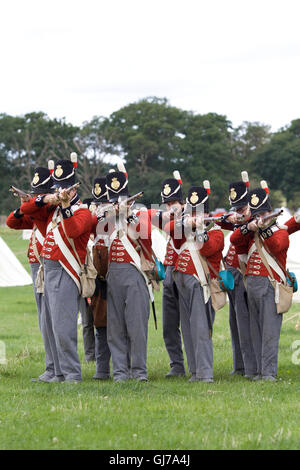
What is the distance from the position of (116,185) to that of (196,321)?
5.81 feet

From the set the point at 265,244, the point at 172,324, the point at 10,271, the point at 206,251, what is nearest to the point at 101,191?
the point at 206,251

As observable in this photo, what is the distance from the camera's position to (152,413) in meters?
7.04

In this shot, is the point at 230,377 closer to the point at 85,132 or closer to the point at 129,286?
the point at 129,286

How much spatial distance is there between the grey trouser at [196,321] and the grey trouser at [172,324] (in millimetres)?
368

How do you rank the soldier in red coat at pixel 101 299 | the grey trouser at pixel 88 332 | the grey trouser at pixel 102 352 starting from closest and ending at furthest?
the soldier in red coat at pixel 101 299 < the grey trouser at pixel 102 352 < the grey trouser at pixel 88 332

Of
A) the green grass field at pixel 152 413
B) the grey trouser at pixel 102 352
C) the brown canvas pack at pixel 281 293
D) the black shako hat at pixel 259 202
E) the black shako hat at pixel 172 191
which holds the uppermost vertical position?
the black shako hat at pixel 172 191

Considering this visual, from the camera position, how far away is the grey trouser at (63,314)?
8852 millimetres

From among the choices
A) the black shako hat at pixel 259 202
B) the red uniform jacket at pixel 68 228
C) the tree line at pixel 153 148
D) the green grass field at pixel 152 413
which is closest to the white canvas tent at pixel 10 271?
the green grass field at pixel 152 413

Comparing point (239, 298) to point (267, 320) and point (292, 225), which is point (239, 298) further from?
point (292, 225)

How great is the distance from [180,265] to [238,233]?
0.76 meters

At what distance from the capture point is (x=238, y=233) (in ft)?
30.4

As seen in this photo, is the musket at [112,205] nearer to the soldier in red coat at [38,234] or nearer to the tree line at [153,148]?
the soldier in red coat at [38,234]

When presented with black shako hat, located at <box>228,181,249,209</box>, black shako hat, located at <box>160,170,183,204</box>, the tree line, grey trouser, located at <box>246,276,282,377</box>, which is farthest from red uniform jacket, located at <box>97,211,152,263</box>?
the tree line

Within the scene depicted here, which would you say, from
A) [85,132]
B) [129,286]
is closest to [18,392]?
[129,286]
